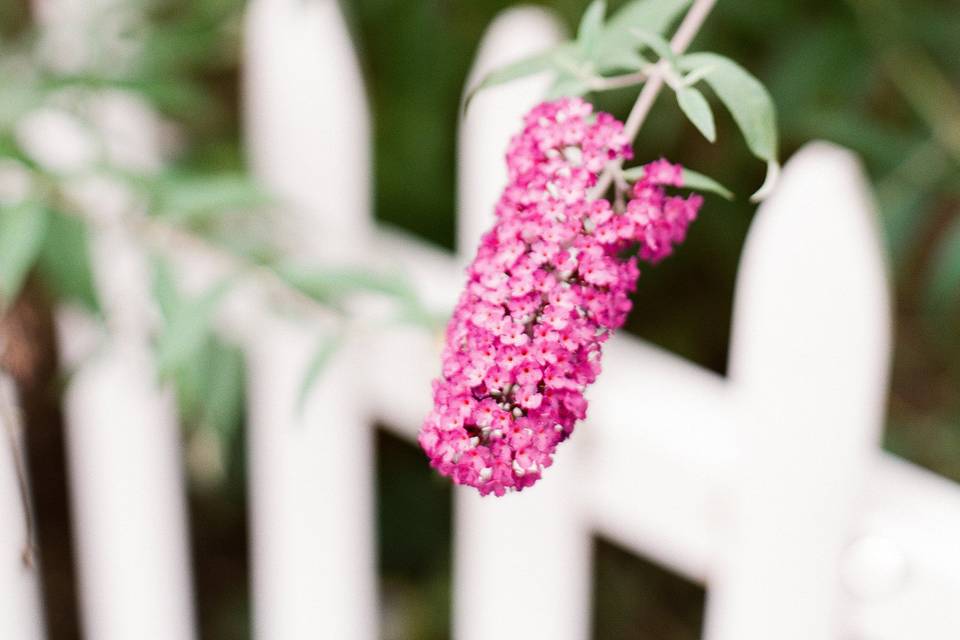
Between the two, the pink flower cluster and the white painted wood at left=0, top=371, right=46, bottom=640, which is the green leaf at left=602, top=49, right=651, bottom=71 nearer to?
the pink flower cluster

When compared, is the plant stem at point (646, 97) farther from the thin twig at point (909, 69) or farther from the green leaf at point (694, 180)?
the thin twig at point (909, 69)

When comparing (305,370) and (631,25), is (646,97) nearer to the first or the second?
(631,25)

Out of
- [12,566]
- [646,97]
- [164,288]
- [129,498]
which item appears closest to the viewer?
[646,97]

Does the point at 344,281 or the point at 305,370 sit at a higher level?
the point at 344,281

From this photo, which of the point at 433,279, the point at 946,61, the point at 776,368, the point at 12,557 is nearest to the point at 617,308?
the point at 776,368

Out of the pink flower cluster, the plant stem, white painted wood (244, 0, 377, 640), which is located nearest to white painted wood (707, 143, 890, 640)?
the plant stem

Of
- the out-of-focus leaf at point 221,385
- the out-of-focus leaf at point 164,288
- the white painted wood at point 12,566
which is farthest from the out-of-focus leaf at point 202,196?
the white painted wood at point 12,566

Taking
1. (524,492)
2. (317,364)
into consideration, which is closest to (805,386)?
(524,492)

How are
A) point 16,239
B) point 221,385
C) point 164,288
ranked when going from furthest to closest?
1. point 221,385
2. point 164,288
3. point 16,239
